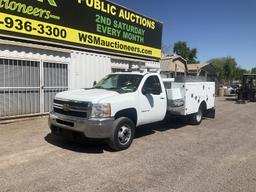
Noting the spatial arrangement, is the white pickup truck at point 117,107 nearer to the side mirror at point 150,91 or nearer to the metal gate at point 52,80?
the side mirror at point 150,91

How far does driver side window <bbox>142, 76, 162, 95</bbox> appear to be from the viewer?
7741 millimetres

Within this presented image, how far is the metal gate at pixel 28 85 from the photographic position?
31.1 ft

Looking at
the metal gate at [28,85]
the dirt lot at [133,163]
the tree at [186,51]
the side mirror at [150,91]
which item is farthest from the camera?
the tree at [186,51]

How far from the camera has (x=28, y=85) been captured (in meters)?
10.2

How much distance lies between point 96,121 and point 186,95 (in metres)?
4.49

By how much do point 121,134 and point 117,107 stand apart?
29.4 inches

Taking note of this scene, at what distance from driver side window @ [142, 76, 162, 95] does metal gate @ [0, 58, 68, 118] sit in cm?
490

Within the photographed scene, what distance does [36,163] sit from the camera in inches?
222

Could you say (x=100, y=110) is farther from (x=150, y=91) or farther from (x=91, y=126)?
(x=150, y=91)

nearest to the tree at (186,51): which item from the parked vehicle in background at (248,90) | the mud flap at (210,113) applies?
the parked vehicle in background at (248,90)

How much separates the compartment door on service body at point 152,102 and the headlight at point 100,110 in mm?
1363

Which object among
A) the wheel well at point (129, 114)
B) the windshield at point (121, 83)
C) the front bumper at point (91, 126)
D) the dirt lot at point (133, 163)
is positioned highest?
the windshield at point (121, 83)

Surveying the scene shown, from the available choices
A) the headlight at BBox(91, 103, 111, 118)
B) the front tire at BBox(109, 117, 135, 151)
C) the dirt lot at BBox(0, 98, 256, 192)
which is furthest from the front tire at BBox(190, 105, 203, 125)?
the headlight at BBox(91, 103, 111, 118)

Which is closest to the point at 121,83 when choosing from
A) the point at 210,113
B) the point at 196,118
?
the point at 196,118
